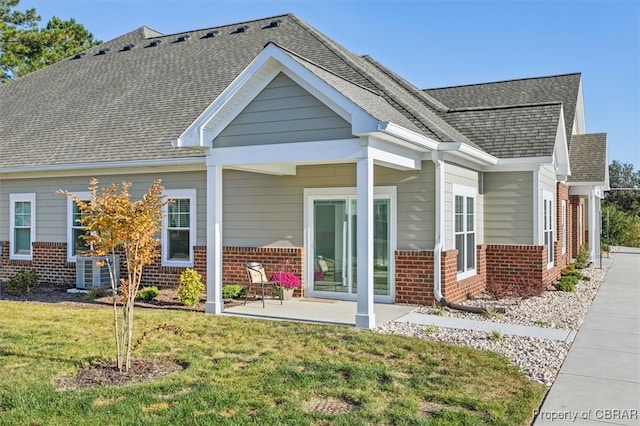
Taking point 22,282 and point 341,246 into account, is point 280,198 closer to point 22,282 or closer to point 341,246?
point 341,246

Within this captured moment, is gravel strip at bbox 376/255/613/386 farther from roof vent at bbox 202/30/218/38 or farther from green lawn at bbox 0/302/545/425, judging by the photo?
roof vent at bbox 202/30/218/38

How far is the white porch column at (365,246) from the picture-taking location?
8.71 m

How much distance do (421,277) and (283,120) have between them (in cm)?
418

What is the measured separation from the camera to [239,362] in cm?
688

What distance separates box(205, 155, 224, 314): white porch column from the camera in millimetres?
10133

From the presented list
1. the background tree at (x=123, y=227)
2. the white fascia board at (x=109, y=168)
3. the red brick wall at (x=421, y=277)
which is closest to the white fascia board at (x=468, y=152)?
the red brick wall at (x=421, y=277)

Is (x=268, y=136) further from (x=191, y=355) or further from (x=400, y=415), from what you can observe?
(x=400, y=415)

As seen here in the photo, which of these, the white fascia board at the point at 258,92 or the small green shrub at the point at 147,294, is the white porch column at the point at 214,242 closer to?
the white fascia board at the point at 258,92

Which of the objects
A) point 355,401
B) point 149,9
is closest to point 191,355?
point 355,401

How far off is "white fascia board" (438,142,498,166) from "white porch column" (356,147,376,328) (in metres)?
2.34

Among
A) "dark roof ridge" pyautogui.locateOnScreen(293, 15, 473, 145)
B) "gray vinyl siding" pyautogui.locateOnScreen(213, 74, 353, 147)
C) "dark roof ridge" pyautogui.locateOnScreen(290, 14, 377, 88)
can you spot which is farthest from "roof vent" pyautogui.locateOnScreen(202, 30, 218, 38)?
"gray vinyl siding" pyautogui.locateOnScreen(213, 74, 353, 147)

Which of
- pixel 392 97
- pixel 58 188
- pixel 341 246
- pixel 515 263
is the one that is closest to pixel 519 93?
pixel 515 263

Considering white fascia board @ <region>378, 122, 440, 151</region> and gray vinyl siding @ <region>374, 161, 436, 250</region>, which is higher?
white fascia board @ <region>378, 122, 440, 151</region>

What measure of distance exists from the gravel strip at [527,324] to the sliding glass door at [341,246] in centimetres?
139
